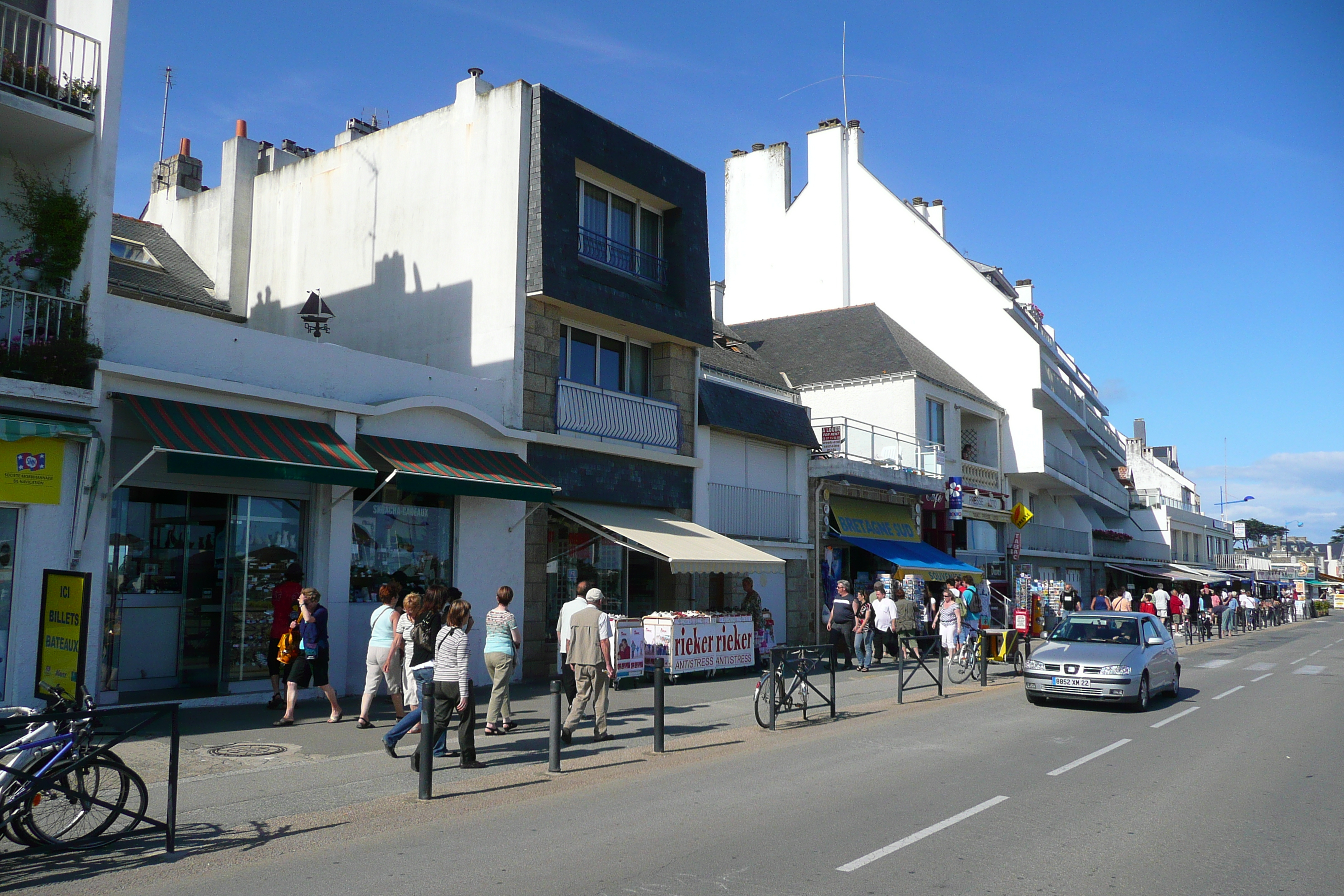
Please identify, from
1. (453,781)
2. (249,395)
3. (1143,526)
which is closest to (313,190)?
(249,395)

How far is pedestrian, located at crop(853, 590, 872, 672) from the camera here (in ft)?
65.1

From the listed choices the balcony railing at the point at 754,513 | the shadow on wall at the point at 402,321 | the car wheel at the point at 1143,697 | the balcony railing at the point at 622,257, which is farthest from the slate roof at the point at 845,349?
the car wheel at the point at 1143,697

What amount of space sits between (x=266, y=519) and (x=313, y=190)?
898 cm

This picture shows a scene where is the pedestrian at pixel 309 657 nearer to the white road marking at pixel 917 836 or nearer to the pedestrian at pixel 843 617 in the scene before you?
the white road marking at pixel 917 836

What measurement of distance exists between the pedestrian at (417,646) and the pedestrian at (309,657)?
3.96ft

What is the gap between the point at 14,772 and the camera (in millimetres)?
5996

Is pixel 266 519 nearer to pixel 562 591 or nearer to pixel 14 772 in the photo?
pixel 562 591

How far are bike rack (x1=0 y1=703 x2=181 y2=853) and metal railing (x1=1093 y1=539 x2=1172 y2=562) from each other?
47.1 m

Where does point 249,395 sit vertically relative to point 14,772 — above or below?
above

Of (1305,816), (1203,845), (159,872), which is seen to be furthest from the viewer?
(1305,816)

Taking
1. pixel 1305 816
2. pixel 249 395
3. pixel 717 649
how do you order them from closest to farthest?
pixel 1305 816, pixel 249 395, pixel 717 649

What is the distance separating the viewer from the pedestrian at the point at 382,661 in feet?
36.4

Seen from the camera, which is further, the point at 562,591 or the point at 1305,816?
the point at 562,591

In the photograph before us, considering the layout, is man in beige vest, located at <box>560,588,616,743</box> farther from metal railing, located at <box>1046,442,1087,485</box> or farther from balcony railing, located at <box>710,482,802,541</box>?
metal railing, located at <box>1046,442,1087,485</box>
